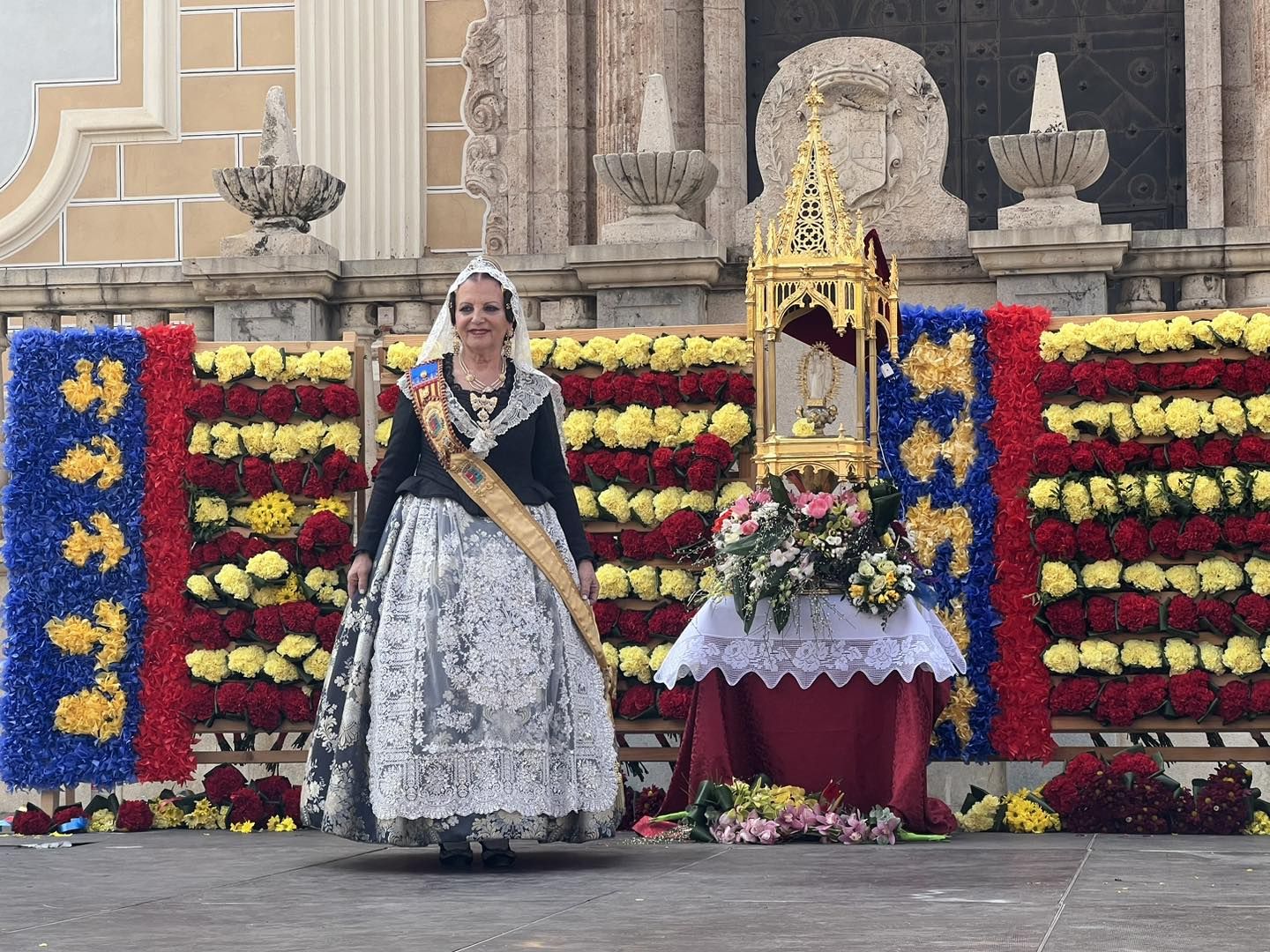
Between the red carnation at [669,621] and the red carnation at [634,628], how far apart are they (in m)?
0.03

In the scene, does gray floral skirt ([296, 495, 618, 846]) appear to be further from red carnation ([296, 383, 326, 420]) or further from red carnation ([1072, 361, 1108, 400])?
red carnation ([1072, 361, 1108, 400])

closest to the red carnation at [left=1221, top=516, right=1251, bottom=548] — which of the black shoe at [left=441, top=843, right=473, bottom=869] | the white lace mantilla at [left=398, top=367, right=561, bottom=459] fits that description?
the white lace mantilla at [left=398, top=367, right=561, bottom=459]

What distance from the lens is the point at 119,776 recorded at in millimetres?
9477

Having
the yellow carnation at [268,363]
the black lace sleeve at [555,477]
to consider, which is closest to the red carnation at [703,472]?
the black lace sleeve at [555,477]

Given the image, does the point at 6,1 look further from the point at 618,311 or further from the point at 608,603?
the point at 608,603

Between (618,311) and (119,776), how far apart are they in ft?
10.9

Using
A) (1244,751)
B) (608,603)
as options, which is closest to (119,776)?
(608,603)

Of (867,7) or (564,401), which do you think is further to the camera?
(867,7)

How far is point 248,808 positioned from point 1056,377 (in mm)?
3877

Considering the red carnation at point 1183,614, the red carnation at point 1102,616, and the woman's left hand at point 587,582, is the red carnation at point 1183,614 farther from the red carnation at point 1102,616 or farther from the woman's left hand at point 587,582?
the woman's left hand at point 587,582

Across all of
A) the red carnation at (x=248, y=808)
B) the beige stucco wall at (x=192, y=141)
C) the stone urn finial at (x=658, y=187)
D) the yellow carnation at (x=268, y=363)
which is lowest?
the red carnation at (x=248, y=808)

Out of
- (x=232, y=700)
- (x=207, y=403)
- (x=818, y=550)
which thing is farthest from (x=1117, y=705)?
(x=207, y=403)

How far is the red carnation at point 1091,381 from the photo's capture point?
356 inches

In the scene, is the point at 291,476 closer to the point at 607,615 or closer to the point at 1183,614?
the point at 607,615
